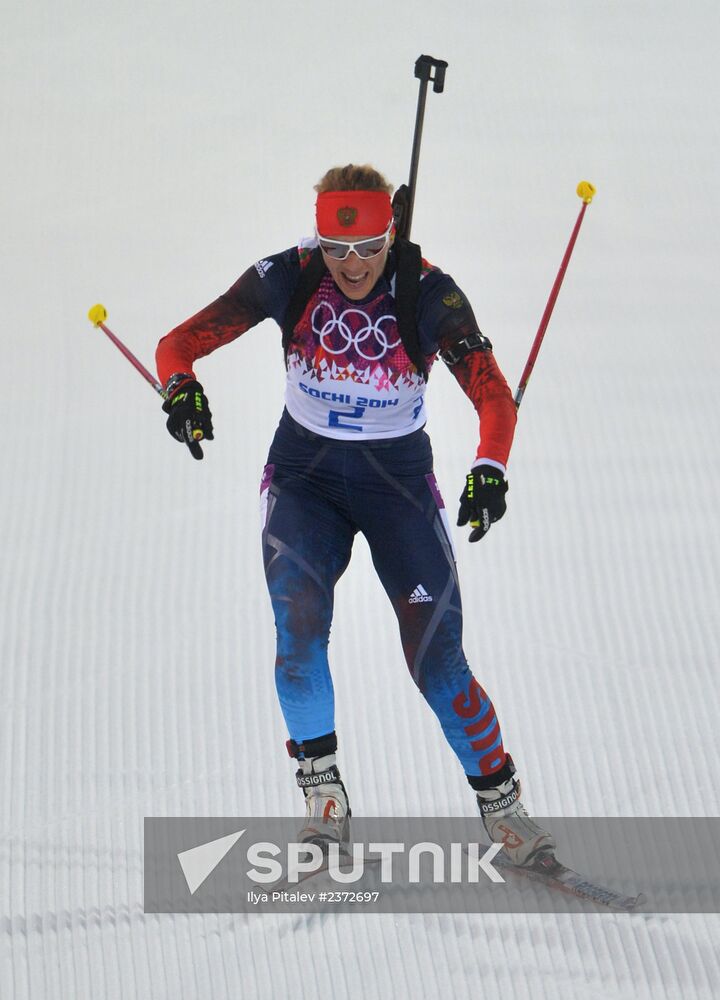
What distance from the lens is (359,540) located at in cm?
472

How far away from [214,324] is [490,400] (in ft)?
2.40

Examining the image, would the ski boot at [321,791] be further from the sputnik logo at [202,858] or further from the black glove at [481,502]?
the black glove at [481,502]

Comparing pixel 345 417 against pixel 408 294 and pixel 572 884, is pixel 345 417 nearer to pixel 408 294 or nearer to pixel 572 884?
pixel 408 294

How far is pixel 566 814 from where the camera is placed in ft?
10.8

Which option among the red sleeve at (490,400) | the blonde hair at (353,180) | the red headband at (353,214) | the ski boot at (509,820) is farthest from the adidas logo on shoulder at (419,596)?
Answer: the blonde hair at (353,180)

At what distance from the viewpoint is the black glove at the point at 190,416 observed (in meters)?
2.62

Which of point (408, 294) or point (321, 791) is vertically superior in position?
point (408, 294)

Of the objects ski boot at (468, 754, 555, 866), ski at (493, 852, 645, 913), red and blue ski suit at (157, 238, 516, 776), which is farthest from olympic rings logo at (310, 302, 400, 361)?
ski at (493, 852, 645, 913)

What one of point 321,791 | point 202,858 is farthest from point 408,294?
point 202,858

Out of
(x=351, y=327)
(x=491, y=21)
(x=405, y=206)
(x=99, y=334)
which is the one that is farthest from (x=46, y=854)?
(x=491, y=21)

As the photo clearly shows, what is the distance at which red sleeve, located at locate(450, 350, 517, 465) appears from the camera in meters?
2.57

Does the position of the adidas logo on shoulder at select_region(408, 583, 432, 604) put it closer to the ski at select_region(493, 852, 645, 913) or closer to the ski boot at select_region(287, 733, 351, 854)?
the ski boot at select_region(287, 733, 351, 854)

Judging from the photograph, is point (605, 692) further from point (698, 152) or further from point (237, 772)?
point (698, 152)

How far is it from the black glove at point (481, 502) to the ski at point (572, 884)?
949mm
